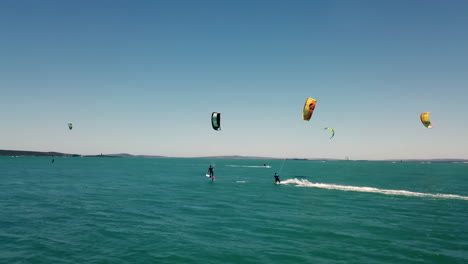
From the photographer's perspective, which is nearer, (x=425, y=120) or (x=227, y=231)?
(x=227, y=231)

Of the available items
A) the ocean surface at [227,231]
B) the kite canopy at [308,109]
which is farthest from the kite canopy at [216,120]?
the kite canopy at [308,109]

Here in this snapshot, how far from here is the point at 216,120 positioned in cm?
3391

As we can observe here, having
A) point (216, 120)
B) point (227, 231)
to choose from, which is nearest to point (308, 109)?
point (216, 120)

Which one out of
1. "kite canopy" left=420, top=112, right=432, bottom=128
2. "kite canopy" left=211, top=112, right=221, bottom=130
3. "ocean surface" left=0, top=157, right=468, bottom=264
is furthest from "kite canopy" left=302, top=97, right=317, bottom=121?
"kite canopy" left=420, top=112, right=432, bottom=128

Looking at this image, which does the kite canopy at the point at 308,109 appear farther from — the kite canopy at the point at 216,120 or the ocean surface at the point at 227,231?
the kite canopy at the point at 216,120

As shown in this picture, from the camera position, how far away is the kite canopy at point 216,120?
33688 millimetres

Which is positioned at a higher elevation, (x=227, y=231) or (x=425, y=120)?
(x=425, y=120)

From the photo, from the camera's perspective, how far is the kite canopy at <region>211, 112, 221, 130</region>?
1326 inches

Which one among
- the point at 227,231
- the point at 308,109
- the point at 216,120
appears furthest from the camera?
the point at 216,120

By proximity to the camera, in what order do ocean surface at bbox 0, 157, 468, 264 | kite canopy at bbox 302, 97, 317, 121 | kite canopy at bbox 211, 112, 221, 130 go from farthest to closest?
1. kite canopy at bbox 211, 112, 221, 130
2. kite canopy at bbox 302, 97, 317, 121
3. ocean surface at bbox 0, 157, 468, 264

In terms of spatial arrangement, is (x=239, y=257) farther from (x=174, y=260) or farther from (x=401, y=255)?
(x=401, y=255)

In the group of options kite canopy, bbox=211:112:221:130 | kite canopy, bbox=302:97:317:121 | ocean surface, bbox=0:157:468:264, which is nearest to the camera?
ocean surface, bbox=0:157:468:264

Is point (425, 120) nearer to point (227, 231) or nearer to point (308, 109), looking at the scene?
point (308, 109)

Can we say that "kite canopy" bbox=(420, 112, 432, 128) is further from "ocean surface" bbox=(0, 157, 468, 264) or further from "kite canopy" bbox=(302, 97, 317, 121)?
"kite canopy" bbox=(302, 97, 317, 121)
